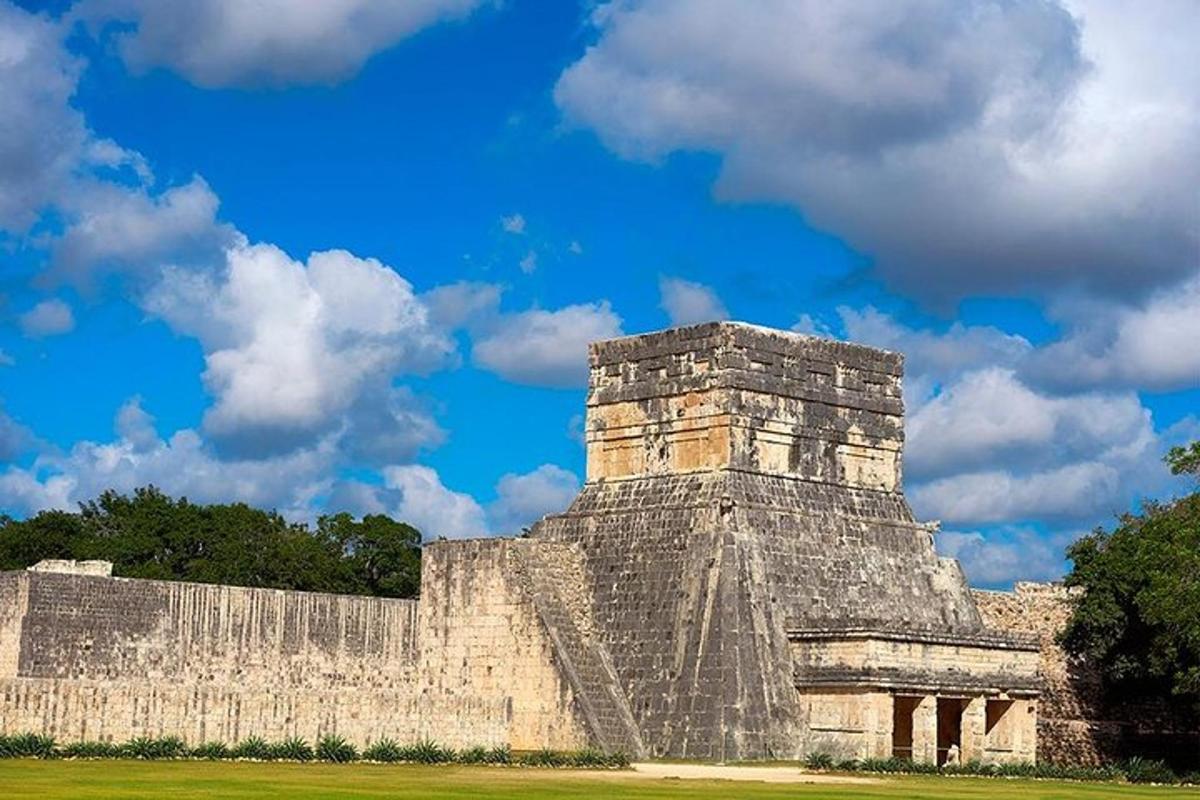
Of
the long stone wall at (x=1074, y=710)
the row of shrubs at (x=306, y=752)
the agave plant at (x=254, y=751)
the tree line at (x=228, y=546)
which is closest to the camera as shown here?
the row of shrubs at (x=306, y=752)

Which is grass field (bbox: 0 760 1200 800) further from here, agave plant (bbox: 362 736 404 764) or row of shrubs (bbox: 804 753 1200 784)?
row of shrubs (bbox: 804 753 1200 784)

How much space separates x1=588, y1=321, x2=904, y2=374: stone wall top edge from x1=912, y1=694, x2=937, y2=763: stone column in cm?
619

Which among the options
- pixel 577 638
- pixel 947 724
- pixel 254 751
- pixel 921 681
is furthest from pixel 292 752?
pixel 947 724

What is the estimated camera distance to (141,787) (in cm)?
1984

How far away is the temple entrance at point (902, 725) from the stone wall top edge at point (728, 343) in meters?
5.79

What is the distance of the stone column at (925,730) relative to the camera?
31312 millimetres

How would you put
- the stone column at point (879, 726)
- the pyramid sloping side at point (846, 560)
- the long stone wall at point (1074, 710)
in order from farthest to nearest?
1. the long stone wall at point (1074, 710)
2. the pyramid sloping side at point (846, 560)
3. the stone column at point (879, 726)

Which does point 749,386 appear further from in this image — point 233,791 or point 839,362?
point 233,791

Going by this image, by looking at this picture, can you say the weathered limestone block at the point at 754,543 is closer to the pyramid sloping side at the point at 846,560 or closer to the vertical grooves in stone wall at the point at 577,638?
the pyramid sloping side at the point at 846,560

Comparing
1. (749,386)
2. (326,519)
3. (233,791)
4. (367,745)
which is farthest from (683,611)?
(326,519)

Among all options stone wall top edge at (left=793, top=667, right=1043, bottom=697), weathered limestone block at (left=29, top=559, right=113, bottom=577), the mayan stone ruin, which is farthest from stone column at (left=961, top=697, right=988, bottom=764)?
weathered limestone block at (left=29, top=559, right=113, bottom=577)

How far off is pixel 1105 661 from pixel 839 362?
767 centimetres

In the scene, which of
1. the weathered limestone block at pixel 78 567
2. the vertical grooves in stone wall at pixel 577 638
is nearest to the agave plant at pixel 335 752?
the vertical grooves in stone wall at pixel 577 638

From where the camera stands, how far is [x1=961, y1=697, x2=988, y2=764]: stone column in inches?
1268
